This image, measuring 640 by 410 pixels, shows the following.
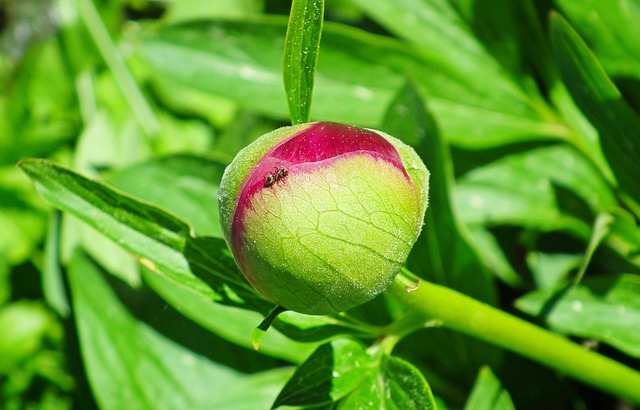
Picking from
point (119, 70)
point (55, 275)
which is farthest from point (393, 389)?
point (119, 70)

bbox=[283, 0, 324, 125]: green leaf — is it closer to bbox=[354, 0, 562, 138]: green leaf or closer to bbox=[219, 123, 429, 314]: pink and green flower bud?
bbox=[219, 123, 429, 314]: pink and green flower bud

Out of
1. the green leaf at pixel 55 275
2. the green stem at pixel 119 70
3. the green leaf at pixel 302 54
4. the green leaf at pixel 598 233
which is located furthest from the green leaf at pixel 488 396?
the green stem at pixel 119 70

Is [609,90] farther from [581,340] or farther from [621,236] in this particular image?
[581,340]

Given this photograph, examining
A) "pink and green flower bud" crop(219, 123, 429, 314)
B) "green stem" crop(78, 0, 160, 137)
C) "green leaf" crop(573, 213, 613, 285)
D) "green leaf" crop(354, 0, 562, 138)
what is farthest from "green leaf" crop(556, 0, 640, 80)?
"green stem" crop(78, 0, 160, 137)

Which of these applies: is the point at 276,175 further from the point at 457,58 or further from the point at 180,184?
the point at 457,58

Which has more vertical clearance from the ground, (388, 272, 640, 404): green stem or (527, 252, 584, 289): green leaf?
(388, 272, 640, 404): green stem

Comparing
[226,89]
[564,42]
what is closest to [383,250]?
[564,42]

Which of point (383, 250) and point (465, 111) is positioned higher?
point (383, 250)
